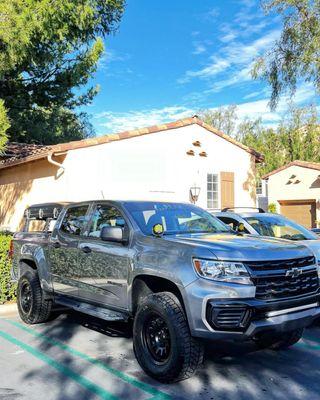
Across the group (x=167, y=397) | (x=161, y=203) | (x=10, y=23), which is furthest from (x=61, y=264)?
(x=10, y=23)

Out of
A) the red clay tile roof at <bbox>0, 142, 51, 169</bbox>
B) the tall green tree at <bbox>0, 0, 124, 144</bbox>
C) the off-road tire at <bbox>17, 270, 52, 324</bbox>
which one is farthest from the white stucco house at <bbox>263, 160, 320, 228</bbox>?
the off-road tire at <bbox>17, 270, 52, 324</bbox>

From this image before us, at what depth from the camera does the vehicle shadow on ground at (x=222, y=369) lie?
4.25 m

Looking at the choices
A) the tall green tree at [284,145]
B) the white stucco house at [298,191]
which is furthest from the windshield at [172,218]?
the tall green tree at [284,145]

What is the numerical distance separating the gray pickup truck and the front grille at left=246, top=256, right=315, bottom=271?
1 cm

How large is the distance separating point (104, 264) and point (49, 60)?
10.3m

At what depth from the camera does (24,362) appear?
5.20m

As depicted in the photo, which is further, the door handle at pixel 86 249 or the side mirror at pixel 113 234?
the door handle at pixel 86 249

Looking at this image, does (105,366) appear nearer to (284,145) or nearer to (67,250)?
(67,250)

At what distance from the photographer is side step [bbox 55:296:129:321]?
16.8 feet

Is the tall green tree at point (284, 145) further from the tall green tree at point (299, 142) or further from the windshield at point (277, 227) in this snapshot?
the windshield at point (277, 227)

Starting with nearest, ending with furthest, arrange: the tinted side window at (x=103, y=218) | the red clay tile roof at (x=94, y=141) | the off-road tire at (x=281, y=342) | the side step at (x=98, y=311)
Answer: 1. the side step at (x=98, y=311)
2. the off-road tire at (x=281, y=342)
3. the tinted side window at (x=103, y=218)
4. the red clay tile roof at (x=94, y=141)

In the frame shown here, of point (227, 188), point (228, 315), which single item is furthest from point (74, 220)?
point (227, 188)

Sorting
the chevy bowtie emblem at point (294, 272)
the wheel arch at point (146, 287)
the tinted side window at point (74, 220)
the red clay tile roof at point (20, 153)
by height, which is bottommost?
the wheel arch at point (146, 287)

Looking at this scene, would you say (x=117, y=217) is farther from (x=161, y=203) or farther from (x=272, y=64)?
(x=272, y=64)
